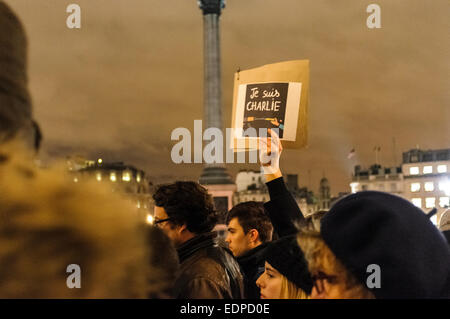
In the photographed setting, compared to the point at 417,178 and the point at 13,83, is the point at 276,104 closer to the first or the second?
the point at 13,83

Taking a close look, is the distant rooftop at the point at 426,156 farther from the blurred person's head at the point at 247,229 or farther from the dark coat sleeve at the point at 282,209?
the dark coat sleeve at the point at 282,209

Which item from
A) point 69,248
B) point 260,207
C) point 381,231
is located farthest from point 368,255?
point 260,207

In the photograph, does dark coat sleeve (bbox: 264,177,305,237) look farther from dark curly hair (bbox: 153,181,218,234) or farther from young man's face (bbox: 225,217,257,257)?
young man's face (bbox: 225,217,257,257)

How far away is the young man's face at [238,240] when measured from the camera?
19.7ft

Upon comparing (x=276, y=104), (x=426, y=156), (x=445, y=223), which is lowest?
(x=445, y=223)

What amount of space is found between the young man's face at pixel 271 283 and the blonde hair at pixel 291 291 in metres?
0.19

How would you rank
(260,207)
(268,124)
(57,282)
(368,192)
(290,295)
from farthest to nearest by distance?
(260,207) < (268,124) < (290,295) < (368,192) < (57,282)

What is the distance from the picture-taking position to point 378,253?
2.11 m

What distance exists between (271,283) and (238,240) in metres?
2.83

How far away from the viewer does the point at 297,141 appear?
5.57 meters

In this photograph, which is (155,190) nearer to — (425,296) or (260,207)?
(260,207)

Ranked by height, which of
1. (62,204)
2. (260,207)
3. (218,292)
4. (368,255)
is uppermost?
(260,207)

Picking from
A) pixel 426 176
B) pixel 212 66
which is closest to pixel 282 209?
pixel 212 66

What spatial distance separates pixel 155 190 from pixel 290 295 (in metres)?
1.98
